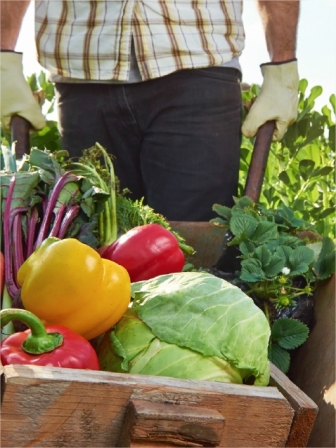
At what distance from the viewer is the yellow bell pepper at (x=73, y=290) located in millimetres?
1154

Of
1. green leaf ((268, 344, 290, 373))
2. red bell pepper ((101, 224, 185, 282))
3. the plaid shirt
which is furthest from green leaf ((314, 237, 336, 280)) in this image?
the plaid shirt

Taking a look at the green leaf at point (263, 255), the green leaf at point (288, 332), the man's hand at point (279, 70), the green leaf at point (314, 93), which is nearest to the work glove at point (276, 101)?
the man's hand at point (279, 70)

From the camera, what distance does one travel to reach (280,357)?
62.7 inches

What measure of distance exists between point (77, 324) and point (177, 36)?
1523 millimetres

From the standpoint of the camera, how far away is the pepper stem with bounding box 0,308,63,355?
104 cm

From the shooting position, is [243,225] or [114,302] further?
[243,225]

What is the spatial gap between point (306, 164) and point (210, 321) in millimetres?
2053

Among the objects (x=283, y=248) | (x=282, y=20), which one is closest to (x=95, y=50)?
(x=282, y=20)

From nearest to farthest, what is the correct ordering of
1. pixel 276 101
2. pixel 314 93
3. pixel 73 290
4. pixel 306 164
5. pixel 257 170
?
pixel 73 290
pixel 257 170
pixel 276 101
pixel 306 164
pixel 314 93

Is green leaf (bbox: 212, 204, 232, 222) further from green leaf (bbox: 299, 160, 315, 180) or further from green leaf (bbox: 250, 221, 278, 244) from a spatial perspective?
green leaf (bbox: 299, 160, 315, 180)

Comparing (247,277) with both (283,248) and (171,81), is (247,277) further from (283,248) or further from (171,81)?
(171,81)

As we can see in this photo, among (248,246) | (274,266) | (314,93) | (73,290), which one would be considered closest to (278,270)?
(274,266)

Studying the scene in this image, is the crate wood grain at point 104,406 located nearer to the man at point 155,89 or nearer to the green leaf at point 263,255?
the green leaf at point 263,255

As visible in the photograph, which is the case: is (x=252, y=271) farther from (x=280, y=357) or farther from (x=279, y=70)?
(x=279, y=70)
